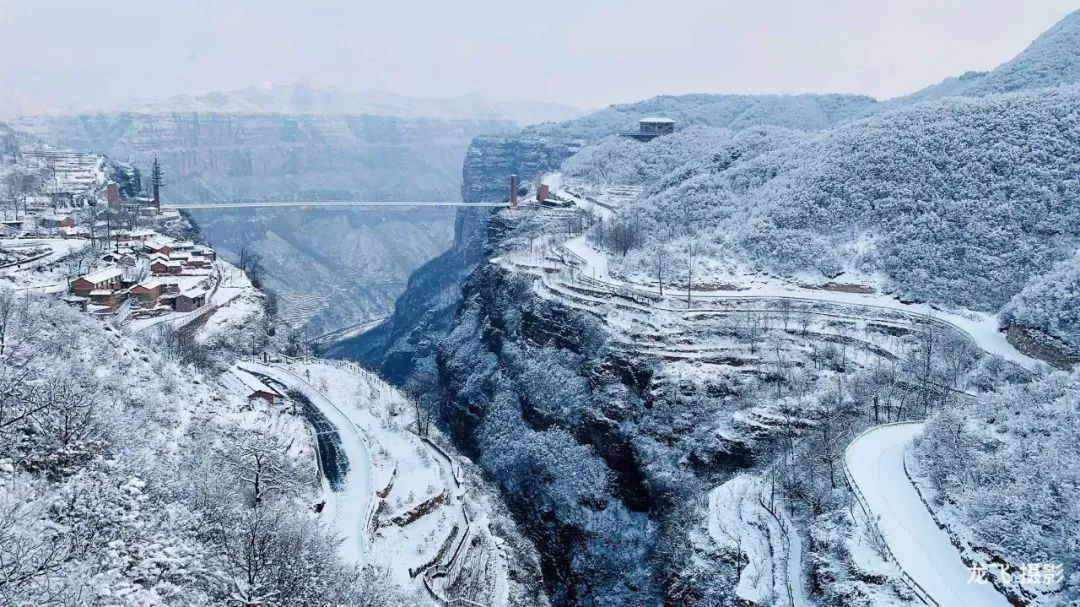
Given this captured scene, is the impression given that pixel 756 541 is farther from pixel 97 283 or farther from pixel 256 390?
pixel 97 283

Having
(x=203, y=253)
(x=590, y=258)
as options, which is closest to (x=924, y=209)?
(x=590, y=258)

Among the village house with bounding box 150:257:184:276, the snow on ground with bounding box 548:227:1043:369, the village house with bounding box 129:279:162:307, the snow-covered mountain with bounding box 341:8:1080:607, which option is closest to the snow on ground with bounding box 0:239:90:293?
the village house with bounding box 129:279:162:307

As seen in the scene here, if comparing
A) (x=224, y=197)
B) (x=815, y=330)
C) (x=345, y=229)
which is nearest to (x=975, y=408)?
(x=815, y=330)

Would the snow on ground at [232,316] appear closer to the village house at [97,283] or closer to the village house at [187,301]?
the village house at [187,301]

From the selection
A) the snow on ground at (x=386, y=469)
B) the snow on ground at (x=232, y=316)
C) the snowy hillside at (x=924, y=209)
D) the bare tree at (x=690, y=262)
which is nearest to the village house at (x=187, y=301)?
the snow on ground at (x=232, y=316)

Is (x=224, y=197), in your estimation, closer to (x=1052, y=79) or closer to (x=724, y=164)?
(x=724, y=164)

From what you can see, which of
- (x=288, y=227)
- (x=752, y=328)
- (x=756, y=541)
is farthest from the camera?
(x=288, y=227)
